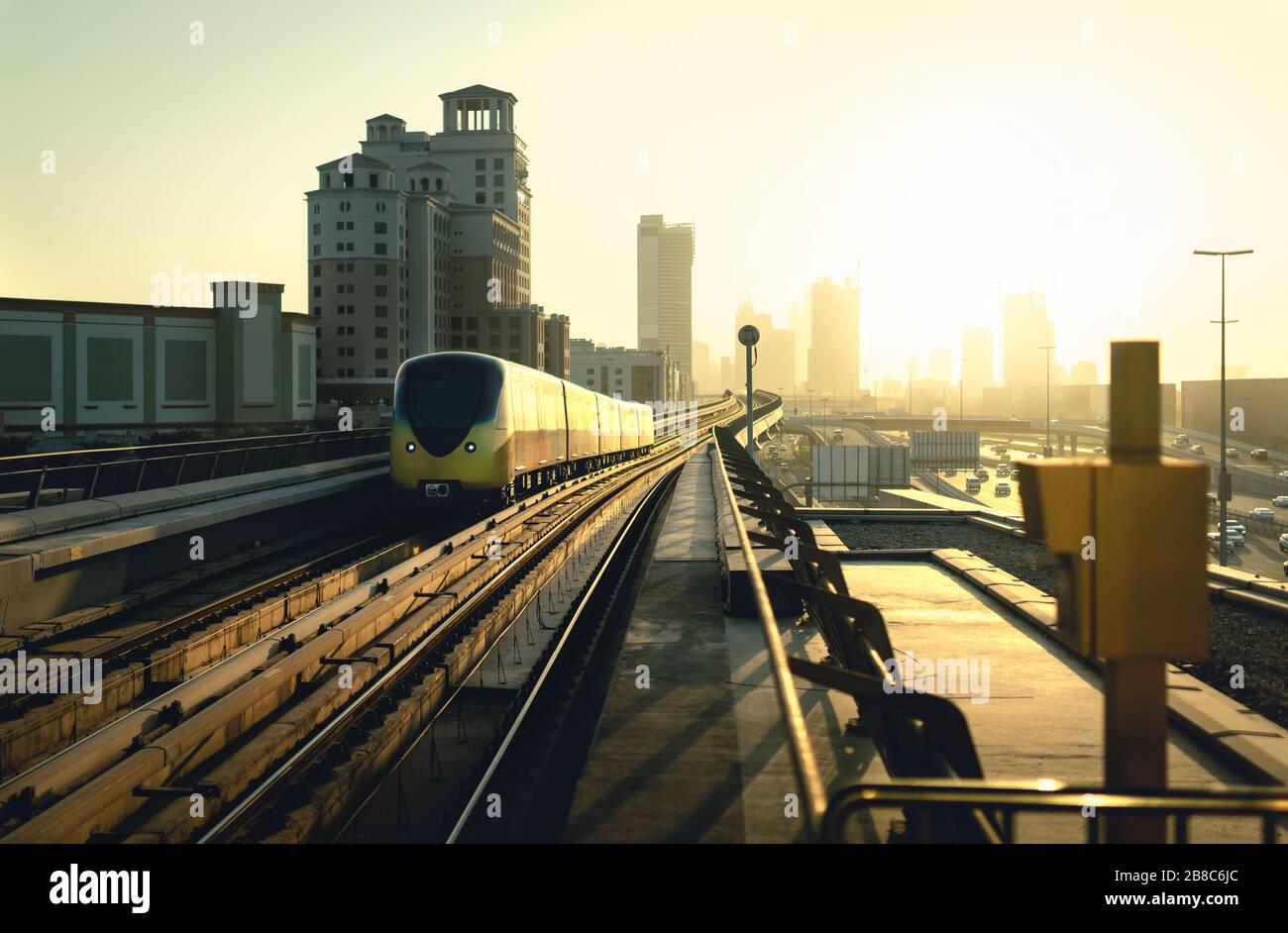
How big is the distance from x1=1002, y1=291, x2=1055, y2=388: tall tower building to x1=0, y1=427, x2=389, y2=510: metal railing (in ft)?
507

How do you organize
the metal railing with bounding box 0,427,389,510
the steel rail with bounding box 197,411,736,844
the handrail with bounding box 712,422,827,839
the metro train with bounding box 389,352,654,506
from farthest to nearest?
the metro train with bounding box 389,352,654,506 < the metal railing with bounding box 0,427,389,510 < the steel rail with bounding box 197,411,736,844 < the handrail with bounding box 712,422,827,839

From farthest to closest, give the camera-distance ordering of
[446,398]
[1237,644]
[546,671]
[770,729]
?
[446,398]
[546,671]
[1237,644]
[770,729]

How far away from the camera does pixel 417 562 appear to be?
52.5 ft

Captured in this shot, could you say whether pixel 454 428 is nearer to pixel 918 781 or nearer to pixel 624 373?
pixel 918 781

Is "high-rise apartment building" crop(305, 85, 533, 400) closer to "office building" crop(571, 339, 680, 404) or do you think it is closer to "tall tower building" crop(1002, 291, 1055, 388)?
"office building" crop(571, 339, 680, 404)

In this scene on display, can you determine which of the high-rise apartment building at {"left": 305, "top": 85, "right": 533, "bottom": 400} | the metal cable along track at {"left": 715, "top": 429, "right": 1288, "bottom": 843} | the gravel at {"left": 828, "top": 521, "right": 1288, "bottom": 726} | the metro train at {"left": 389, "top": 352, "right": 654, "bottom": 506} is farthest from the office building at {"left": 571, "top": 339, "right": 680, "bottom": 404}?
the metal cable along track at {"left": 715, "top": 429, "right": 1288, "bottom": 843}

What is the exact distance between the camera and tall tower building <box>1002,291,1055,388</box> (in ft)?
550

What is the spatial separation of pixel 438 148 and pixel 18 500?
11159cm

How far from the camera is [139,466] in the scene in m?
19.8

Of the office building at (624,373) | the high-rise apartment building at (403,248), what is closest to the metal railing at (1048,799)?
the high-rise apartment building at (403,248)

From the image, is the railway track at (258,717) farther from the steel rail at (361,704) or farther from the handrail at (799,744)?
the handrail at (799,744)

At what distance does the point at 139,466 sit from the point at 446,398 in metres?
5.97

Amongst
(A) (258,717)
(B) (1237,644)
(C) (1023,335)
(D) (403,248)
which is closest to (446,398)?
(A) (258,717)
